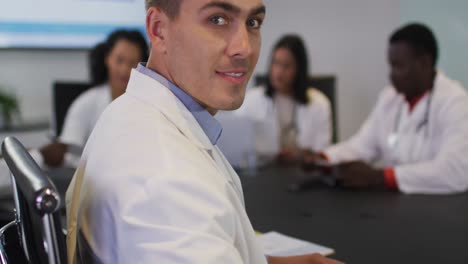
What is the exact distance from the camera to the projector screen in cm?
366

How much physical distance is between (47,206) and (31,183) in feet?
0.14

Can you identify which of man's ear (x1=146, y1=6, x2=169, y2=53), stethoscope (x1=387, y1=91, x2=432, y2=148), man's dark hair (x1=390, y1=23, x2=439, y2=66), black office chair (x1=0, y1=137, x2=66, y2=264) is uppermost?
man's ear (x1=146, y1=6, x2=169, y2=53)

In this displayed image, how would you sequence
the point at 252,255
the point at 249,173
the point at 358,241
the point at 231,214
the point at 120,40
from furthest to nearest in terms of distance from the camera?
the point at 120,40 < the point at 249,173 < the point at 358,241 < the point at 252,255 < the point at 231,214

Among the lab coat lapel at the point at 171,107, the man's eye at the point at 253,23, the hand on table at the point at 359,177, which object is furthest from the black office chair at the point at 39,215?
the hand on table at the point at 359,177

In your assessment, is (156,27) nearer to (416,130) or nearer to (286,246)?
(286,246)

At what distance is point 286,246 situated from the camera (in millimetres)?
1328

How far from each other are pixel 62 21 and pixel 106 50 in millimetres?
1192

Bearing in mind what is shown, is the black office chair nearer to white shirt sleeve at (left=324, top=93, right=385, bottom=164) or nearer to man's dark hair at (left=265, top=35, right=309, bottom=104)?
white shirt sleeve at (left=324, top=93, right=385, bottom=164)

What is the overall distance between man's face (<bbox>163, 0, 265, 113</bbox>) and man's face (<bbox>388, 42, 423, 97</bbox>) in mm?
1506

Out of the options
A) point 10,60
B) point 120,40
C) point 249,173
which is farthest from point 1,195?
point 10,60

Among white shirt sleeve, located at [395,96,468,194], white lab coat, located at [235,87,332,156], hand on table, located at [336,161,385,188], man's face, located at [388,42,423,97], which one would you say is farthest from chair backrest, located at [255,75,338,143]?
hand on table, located at [336,161,385,188]

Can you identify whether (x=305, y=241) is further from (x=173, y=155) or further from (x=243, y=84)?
(x=173, y=155)

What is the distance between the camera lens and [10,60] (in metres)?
3.74

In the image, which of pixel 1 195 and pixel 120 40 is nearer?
pixel 1 195
